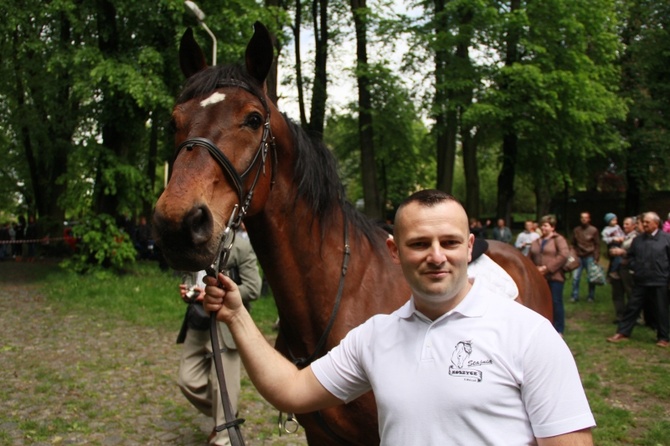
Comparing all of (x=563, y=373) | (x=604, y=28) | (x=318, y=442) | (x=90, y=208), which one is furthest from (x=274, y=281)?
(x=604, y=28)

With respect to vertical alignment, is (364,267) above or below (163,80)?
below

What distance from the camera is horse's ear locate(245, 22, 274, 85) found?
9.56 ft

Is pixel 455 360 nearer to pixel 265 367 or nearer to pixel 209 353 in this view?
pixel 265 367

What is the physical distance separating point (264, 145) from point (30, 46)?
46.6 feet

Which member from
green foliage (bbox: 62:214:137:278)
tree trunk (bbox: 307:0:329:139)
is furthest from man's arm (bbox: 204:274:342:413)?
tree trunk (bbox: 307:0:329:139)

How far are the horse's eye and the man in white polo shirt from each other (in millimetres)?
990

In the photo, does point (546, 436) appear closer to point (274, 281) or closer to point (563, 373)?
point (563, 373)

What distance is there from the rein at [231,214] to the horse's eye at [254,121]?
42 mm

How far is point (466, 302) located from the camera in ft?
6.01

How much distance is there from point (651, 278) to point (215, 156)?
929 centimetres

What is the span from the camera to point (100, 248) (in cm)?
1511

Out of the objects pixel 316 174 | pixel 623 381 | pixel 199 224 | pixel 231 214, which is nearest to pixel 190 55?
pixel 316 174

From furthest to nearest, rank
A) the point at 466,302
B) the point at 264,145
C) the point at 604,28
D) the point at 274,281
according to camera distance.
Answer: the point at 604,28 → the point at 274,281 → the point at 264,145 → the point at 466,302

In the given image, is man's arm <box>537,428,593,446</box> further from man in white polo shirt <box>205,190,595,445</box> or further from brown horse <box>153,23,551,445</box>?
brown horse <box>153,23,551,445</box>
